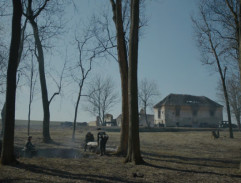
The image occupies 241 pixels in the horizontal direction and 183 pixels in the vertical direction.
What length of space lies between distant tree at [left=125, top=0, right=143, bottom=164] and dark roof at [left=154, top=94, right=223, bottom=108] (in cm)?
4688

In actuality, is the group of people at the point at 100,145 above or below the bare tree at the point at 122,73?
below

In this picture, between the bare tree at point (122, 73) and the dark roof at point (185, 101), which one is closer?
the bare tree at point (122, 73)

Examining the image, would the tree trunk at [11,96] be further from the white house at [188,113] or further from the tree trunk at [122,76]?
the white house at [188,113]

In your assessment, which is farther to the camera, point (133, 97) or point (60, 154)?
point (60, 154)

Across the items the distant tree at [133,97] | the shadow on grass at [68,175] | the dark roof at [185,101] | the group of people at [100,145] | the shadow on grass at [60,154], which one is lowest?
the shadow on grass at [60,154]

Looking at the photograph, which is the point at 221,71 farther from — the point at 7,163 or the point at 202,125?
the point at 202,125

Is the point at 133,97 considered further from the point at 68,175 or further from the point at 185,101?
the point at 185,101

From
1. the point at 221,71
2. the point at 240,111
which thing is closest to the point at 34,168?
the point at 221,71

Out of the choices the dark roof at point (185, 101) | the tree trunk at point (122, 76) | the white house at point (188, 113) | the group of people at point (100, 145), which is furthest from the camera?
the dark roof at point (185, 101)

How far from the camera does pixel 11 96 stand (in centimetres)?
874

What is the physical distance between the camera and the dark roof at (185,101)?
→ 56709 mm

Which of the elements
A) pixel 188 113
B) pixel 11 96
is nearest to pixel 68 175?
pixel 11 96

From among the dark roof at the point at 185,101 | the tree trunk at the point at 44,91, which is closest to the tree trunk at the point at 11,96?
the tree trunk at the point at 44,91

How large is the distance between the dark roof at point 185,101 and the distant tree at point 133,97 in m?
46.9
